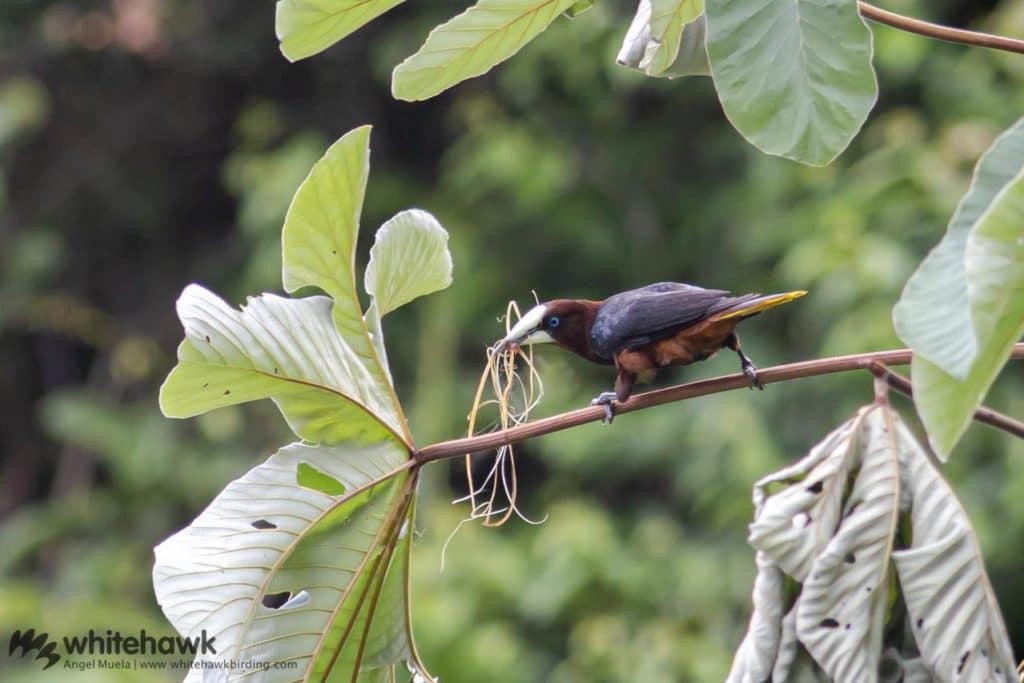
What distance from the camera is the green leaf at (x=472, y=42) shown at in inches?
39.2

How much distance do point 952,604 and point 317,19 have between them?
0.68 meters

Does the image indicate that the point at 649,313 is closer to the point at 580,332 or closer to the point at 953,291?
the point at 580,332

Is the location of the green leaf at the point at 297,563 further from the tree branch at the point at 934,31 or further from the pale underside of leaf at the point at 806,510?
the tree branch at the point at 934,31

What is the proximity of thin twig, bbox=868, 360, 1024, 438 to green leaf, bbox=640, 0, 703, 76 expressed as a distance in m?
0.30

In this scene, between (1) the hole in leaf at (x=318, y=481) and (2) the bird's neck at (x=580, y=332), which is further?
(2) the bird's neck at (x=580, y=332)

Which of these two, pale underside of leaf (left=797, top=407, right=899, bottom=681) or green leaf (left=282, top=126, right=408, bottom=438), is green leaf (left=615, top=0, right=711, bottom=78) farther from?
pale underside of leaf (left=797, top=407, right=899, bottom=681)

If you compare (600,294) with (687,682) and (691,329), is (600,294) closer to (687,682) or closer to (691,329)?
(687,682)

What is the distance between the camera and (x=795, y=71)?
2.79 ft

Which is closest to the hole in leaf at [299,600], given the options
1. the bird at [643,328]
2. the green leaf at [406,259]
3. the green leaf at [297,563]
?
the green leaf at [297,563]

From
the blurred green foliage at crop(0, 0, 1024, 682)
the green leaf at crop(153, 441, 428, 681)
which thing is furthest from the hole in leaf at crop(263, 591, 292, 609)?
the blurred green foliage at crop(0, 0, 1024, 682)

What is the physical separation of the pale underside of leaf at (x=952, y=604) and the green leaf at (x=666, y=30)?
43 centimetres

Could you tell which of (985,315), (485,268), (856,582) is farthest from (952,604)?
(485,268)

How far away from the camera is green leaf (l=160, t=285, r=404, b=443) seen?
0.99 metres

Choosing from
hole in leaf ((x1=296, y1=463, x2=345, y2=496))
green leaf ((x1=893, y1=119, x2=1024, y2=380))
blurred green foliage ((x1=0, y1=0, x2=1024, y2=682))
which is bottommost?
blurred green foliage ((x1=0, y1=0, x2=1024, y2=682))
